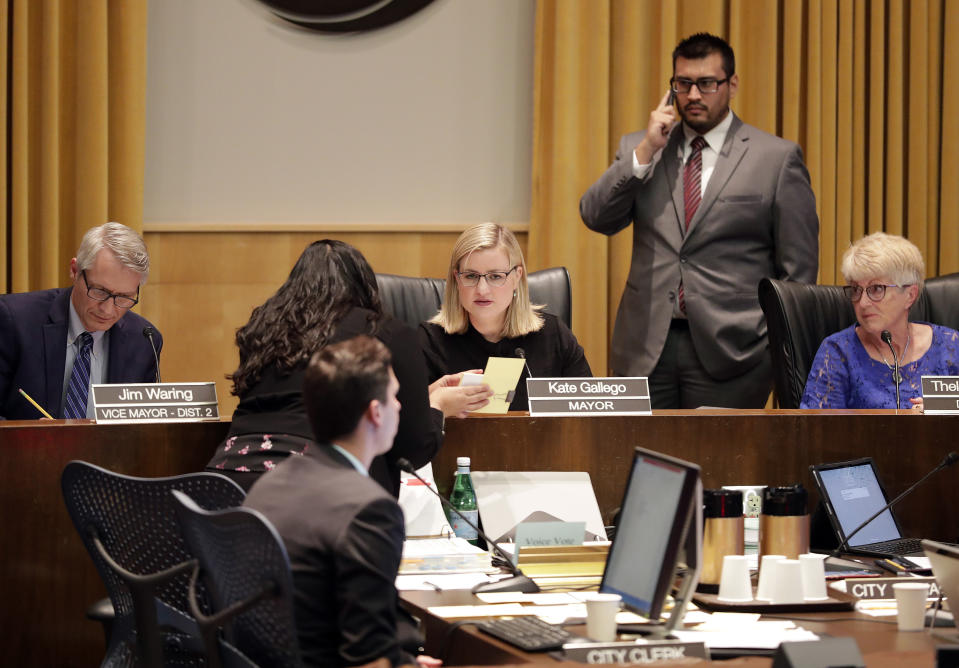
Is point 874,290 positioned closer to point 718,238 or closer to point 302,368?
point 718,238

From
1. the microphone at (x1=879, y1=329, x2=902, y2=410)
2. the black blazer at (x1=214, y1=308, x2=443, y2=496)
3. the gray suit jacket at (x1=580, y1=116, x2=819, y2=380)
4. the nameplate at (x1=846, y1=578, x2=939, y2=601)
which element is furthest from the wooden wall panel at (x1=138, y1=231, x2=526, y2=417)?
the nameplate at (x1=846, y1=578, x2=939, y2=601)

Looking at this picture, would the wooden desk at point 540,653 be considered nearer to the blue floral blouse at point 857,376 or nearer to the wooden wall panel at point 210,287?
the blue floral blouse at point 857,376

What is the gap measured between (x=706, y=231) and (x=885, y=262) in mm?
647

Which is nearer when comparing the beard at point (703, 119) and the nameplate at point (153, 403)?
the nameplate at point (153, 403)

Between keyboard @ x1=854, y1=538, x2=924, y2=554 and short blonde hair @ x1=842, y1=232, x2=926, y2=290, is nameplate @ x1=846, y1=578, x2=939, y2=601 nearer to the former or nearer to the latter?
keyboard @ x1=854, y1=538, x2=924, y2=554

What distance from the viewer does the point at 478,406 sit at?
2.73 meters

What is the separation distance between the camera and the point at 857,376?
3.38 meters

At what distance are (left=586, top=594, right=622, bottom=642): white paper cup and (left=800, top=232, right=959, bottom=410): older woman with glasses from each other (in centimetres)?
177

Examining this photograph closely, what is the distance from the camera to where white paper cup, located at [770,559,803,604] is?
203cm

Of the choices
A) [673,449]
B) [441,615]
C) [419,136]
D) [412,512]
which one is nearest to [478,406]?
[412,512]

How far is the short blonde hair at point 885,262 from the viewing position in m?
3.37

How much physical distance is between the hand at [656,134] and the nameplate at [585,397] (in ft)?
3.79

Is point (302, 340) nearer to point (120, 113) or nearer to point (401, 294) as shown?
point (401, 294)

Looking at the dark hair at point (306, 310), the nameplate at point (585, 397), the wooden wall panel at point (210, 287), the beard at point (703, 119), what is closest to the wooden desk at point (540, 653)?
the dark hair at point (306, 310)
